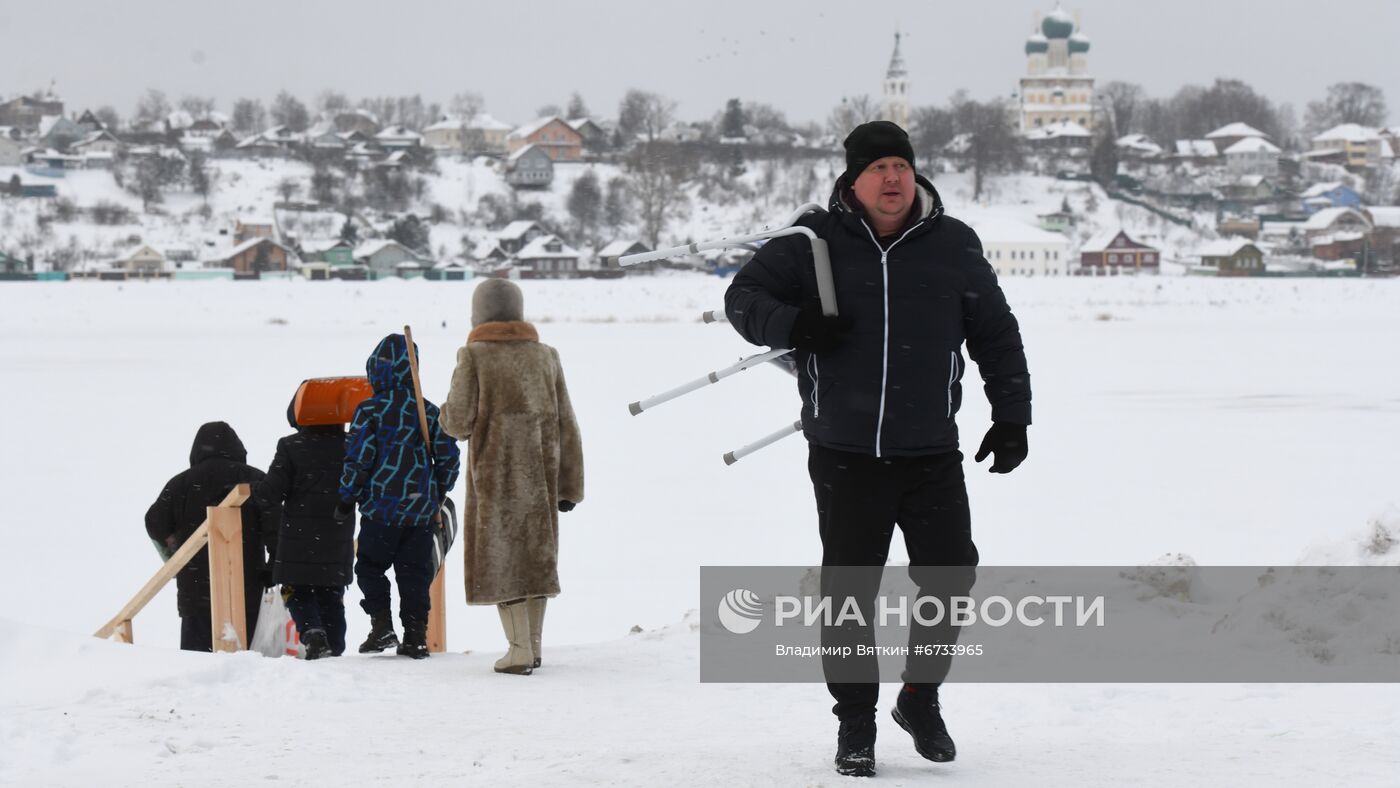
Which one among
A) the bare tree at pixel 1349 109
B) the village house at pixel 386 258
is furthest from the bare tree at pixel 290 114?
the bare tree at pixel 1349 109

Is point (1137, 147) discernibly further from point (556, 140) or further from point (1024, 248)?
point (556, 140)

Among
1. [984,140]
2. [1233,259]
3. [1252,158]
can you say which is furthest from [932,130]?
[1233,259]

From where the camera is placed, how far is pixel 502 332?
4977 mm

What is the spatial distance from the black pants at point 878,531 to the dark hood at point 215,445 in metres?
2.91

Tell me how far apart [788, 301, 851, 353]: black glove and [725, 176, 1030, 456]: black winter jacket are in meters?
0.02

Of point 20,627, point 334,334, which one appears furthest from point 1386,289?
point 20,627

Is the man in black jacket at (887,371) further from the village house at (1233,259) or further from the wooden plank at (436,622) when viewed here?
the village house at (1233,259)

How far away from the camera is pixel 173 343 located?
27.8 m

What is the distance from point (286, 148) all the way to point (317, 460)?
386ft

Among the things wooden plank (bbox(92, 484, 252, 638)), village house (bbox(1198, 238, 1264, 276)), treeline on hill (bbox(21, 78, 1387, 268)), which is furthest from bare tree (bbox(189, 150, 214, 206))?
wooden plank (bbox(92, 484, 252, 638))

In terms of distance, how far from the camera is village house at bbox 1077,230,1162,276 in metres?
87.7

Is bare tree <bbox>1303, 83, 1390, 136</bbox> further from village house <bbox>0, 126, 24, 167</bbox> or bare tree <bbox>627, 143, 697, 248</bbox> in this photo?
village house <bbox>0, 126, 24, 167</bbox>

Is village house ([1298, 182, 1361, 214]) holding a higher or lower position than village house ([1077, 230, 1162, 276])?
higher

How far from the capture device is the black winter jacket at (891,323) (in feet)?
11.3
